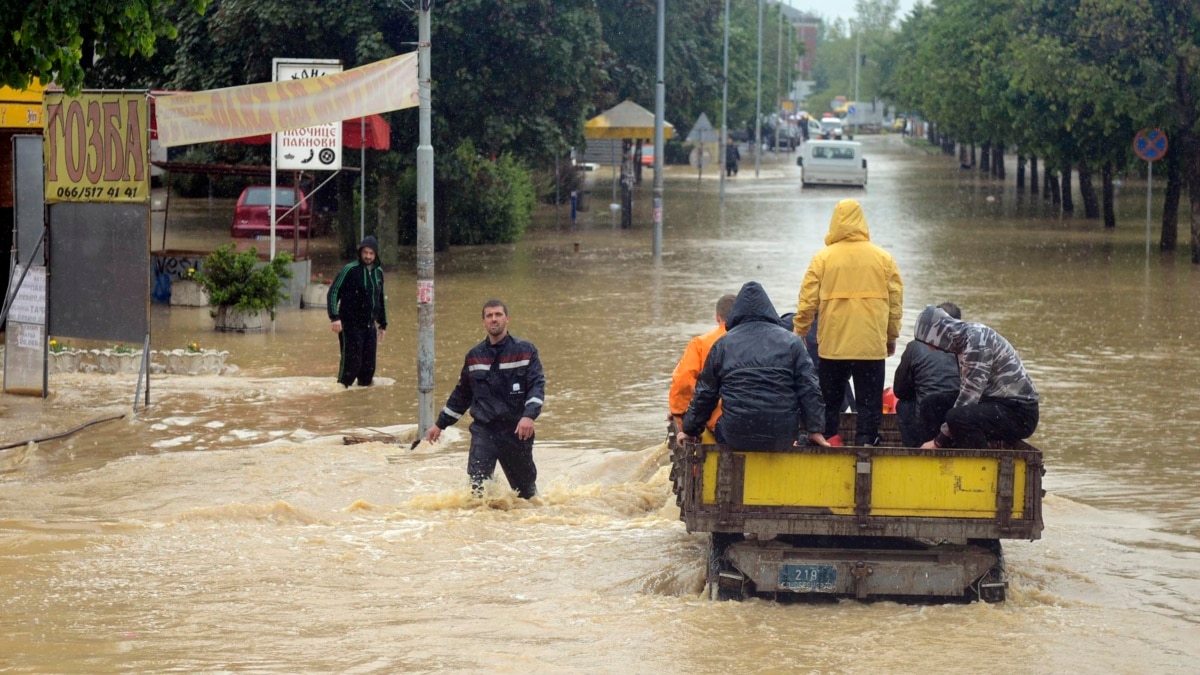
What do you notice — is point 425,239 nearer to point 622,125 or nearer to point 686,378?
point 686,378

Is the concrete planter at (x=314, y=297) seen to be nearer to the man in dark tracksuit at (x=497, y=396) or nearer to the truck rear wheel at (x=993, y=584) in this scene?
the man in dark tracksuit at (x=497, y=396)

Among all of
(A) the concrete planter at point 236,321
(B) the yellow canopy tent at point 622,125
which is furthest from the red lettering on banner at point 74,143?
(B) the yellow canopy tent at point 622,125

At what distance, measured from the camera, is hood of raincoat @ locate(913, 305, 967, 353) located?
27.3ft

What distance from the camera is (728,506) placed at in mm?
Answer: 7828

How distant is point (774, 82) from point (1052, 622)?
295 feet

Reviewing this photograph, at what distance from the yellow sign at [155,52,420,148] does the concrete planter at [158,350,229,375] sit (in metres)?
3.54

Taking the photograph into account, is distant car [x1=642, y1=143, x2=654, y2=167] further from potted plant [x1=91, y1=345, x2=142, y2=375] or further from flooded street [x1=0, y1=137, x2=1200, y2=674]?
potted plant [x1=91, y1=345, x2=142, y2=375]

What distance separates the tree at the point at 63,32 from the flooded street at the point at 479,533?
9.37 ft

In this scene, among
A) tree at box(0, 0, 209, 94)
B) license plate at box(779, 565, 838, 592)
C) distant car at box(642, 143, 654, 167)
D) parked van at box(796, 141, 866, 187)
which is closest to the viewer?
Result: license plate at box(779, 565, 838, 592)

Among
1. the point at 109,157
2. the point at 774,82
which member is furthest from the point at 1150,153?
the point at 774,82

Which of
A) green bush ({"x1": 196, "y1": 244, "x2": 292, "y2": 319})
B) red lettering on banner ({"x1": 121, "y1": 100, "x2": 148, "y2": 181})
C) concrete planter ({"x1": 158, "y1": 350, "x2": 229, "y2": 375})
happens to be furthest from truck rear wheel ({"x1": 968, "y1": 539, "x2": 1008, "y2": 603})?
green bush ({"x1": 196, "y1": 244, "x2": 292, "y2": 319})

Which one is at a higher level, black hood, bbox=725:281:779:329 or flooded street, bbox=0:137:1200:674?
black hood, bbox=725:281:779:329

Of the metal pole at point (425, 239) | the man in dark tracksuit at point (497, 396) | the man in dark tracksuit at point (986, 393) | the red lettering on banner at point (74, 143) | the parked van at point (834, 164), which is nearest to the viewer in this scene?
the man in dark tracksuit at point (986, 393)

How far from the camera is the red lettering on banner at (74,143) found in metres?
13.4
